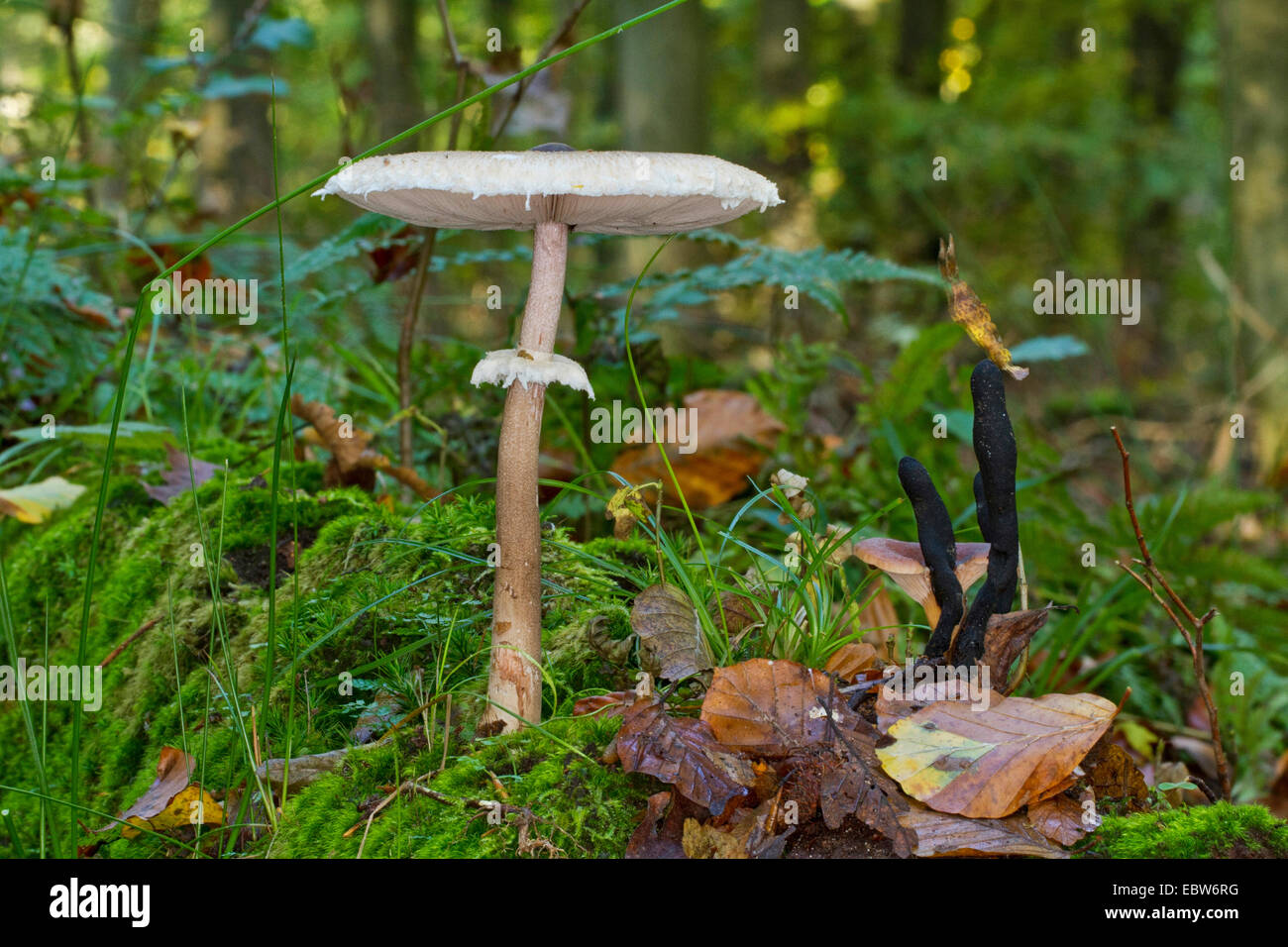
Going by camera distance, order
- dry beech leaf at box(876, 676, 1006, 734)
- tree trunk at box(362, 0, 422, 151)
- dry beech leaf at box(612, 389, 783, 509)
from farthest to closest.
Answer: tree trunk at box(362, 0, 422, 151)
dry beech leaf at box(612, 389, 783, 509)
dry beech leaf at box(876, 676, 1006, 734)

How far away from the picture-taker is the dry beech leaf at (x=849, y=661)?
217cm

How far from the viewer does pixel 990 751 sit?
5.82 feet

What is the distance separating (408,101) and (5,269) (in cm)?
1019

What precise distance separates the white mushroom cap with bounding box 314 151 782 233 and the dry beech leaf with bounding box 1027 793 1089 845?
49.7 inches

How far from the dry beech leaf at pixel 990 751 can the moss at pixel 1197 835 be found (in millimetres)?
127

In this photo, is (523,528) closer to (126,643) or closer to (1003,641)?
(1003,641)

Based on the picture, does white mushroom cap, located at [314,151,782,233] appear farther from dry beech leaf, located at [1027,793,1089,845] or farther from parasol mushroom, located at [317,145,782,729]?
dry beech leaf, located at [1027,793,1089,845]

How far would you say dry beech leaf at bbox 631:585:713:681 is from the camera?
6.51 feet

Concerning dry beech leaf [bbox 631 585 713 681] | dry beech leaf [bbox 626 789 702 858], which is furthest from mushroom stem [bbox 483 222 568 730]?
dry beech leaf [bbox 626 789 702 858]

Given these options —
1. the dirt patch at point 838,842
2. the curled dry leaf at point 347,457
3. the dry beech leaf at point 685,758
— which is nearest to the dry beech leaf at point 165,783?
the dry beech leaf at point 685,758

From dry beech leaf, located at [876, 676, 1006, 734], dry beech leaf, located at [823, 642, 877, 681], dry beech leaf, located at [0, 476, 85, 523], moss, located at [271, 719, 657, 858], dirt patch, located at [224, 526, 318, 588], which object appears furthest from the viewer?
dry beech leaf, located at [0, 476, 85, 523]

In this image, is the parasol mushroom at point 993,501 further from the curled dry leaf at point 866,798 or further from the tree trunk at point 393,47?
the tree trunk at point 393,47
